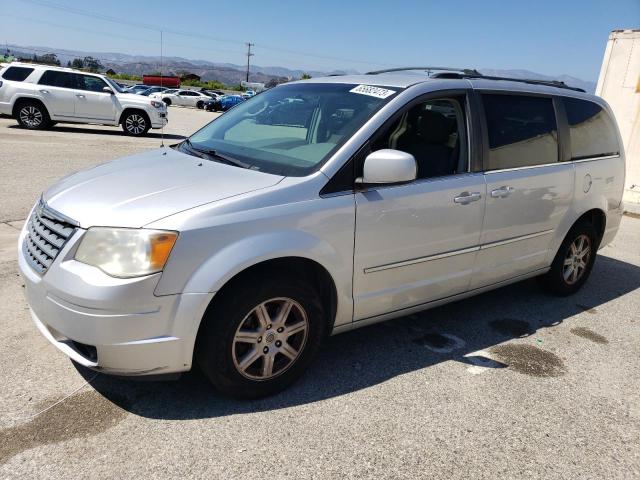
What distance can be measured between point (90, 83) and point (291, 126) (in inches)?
527

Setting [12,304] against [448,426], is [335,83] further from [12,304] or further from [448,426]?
[12,304]

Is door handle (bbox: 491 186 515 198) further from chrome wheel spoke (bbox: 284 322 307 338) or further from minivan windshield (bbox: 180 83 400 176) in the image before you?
chrome wheel spoke (bbox: 284 322 307 338)

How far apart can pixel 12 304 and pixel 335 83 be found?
9.32 feet

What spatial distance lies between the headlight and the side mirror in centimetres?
114

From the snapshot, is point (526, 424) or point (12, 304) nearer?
point (526, 424)

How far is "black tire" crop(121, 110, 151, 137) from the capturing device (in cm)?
1589

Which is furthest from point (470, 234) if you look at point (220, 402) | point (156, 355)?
point (156, 355)

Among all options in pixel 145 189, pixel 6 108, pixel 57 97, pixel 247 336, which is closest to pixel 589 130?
pixel 247 336

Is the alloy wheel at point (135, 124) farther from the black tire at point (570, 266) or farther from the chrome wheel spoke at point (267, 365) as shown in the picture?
the chrome wheel spoke at point (267, 365)

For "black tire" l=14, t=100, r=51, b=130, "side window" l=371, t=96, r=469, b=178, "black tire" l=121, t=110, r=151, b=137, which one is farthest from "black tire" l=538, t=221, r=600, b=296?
"black tire" l=14, t=100, r=51, b=130

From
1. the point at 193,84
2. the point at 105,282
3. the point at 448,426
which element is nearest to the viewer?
the point at 105,282

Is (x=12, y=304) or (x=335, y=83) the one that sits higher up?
(x=335, y=83)

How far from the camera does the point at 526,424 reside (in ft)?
9.73

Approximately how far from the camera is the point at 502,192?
382cm
